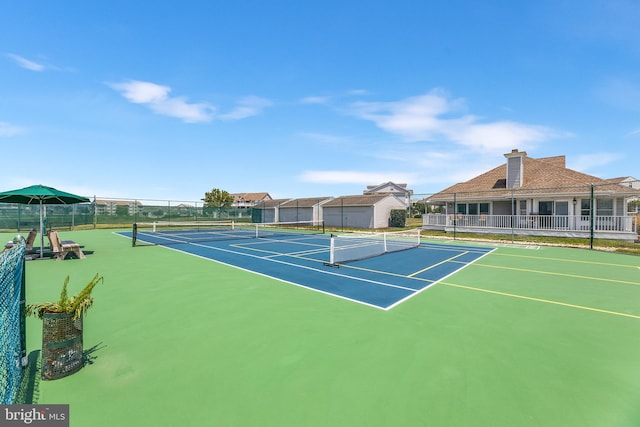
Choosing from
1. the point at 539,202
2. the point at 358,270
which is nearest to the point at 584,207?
the point at 539,202

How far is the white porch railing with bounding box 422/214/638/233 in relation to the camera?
18062 millimetres

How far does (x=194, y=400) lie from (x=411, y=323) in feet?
11.5

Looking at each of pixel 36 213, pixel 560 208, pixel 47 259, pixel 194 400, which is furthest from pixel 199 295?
pixel 36 213

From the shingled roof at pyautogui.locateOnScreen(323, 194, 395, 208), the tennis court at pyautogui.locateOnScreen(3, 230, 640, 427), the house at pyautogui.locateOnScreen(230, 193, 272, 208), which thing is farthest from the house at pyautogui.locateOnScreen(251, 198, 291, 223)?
the house at pyautogui.locateOnScreen(230, 193, 272, 208)

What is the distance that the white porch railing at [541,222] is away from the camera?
18.1 meters

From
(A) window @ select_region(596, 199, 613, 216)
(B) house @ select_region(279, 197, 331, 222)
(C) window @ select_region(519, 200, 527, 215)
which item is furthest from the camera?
(B) house @ select_region(279, 197, 331, 222)

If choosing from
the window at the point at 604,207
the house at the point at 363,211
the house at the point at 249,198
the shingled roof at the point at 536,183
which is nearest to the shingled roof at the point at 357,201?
the house at the point at 363,211

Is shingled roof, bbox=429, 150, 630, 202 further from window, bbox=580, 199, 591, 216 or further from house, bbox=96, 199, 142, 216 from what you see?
house, bbox=96, 199, 142, 216

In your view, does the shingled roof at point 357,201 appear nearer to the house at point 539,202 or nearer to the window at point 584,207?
the house at point 539,202

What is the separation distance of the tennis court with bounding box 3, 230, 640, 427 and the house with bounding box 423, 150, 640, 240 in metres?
14.0

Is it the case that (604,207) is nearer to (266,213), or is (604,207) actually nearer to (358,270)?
(358,270)

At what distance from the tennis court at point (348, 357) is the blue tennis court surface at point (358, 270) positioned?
31 cm

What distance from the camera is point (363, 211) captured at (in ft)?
104

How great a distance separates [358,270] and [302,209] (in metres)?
29.4
